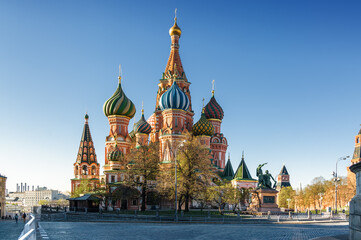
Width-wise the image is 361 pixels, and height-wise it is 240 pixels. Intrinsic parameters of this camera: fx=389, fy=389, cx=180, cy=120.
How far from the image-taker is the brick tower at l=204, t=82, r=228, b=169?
70250mm

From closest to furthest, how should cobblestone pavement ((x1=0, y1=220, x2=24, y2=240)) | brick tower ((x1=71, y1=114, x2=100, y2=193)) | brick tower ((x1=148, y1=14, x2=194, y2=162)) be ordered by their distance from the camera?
1. cobblestone pavement ((x1=0, y1=220, x2=24, y2=240))
2. brick tower ((x1=148, y1=14, x2=194, y2=162))
3. brick tower ((x1=71, y1=114, x2=100, y2=193))

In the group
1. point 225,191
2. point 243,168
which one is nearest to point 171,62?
point 243,168

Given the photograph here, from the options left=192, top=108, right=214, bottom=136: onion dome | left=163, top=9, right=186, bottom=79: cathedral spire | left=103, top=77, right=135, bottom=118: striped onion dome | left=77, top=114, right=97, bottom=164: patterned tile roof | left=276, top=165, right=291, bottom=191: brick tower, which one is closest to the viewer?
left=192, top=108, right=214, bottom=136: onion dome

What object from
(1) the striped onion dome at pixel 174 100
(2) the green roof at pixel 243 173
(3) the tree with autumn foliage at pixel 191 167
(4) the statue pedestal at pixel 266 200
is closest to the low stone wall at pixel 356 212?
(3) the tree with autumn foliage at pixel 191 167

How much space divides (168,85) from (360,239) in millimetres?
58643

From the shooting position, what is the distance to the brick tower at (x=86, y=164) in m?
76.8

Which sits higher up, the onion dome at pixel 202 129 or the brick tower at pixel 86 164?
the onion dome at pixel 202 129

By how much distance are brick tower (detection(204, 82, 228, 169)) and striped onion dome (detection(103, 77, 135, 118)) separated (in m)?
14.4

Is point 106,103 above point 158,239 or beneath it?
above

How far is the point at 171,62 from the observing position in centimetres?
7088

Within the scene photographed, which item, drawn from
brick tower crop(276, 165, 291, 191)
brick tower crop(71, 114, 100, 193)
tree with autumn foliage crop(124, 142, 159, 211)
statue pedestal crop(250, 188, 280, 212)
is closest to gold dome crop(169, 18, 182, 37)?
brick tower crop(71, 114, 100, 193)

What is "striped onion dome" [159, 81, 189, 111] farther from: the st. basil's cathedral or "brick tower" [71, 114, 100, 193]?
"brick tower" [71, 114, 100, 193]

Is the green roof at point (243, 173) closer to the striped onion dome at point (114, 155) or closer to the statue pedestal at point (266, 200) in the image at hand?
the statue pedestal at point (266, 200)

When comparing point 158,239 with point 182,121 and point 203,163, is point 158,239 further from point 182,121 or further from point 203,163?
point 182,121
